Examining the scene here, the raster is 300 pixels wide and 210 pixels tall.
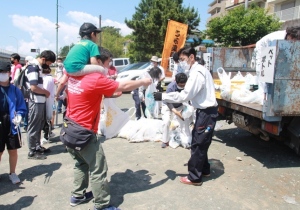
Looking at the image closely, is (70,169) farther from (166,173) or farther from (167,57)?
(167,57)

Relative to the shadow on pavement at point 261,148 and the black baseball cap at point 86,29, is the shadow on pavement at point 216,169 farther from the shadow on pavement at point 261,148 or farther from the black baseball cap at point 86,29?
the black baseball cap at point 86,29

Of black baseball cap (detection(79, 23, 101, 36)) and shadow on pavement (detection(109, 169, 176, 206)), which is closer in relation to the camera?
black baseball cap (detection(79, 23, 101, 36))

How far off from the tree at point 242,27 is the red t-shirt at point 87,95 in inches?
695

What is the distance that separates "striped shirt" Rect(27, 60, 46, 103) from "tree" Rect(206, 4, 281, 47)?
1671cm

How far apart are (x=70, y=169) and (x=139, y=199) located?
4.55ft

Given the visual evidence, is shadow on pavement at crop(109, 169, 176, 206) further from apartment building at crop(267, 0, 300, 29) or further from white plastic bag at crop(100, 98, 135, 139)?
apartment building at crop(267, 0, 300, 29)

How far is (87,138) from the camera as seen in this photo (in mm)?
2680

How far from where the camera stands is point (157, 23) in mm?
22812

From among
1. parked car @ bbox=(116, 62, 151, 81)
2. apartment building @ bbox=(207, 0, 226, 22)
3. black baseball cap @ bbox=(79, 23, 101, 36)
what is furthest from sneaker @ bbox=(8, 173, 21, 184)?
apartment building @ bbox=(207, 0, 226, 22)

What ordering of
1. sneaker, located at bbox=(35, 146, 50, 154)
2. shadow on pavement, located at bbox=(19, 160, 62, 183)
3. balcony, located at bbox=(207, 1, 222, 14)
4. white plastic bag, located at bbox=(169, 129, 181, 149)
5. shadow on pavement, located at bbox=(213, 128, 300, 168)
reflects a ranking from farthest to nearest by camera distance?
balcony, located at bbox=(207, 1, 222, 14), white plastic bag, located at bbox=(169, 129, 181, 149), sneaker, located at bbox=(35, 146, 50, 154), shadow on pavement, located at bbox=(213, 128, 300, 168), shadow on pavement, located at bbox=(19, 160, 62, 183)

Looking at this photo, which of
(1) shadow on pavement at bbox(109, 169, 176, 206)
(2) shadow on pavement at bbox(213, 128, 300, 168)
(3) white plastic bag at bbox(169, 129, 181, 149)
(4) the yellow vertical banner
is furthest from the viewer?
(4) the yellow vertical banner

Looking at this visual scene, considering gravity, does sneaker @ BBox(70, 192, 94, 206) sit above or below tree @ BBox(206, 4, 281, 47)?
below

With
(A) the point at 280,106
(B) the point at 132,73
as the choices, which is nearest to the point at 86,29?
(A) the point at 280,106

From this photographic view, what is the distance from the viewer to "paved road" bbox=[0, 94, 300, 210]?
9.92 feet
